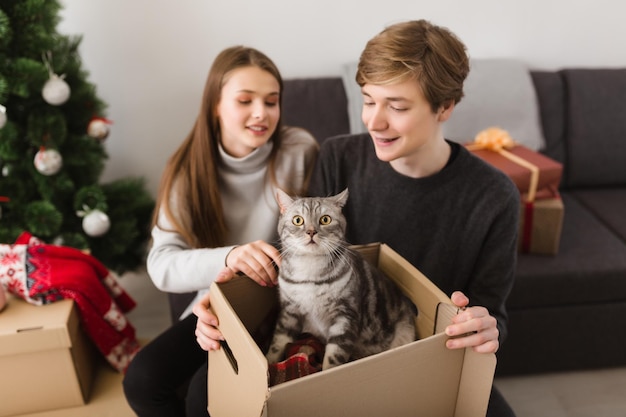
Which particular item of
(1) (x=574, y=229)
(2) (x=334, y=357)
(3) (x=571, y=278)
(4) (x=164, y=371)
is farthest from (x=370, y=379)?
(1) (x=574, y=229)

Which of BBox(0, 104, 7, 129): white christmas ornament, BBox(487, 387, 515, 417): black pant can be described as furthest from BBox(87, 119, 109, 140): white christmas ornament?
BBox(487, 387, 515, 417): black pant

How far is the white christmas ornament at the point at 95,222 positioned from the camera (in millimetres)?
1686

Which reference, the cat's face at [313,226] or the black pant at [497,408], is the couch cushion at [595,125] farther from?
the cat's face at [313,226]

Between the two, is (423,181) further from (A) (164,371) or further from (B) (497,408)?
(A) (164,371)

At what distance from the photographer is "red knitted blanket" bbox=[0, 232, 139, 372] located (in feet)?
4.74

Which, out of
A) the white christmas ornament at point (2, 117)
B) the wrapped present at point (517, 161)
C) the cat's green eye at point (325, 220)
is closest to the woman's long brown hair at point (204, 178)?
the cat's green eye at point (325, 220)

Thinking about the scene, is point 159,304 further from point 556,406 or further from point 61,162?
point 556,406

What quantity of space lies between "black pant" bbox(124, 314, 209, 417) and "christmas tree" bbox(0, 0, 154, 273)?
63 cm

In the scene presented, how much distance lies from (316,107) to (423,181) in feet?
3.11

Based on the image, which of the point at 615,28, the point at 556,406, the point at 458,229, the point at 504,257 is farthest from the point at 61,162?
the point at 615,28

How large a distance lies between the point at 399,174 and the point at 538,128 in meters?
1.23

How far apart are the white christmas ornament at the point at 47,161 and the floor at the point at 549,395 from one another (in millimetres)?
716

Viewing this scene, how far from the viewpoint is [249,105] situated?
1266mm

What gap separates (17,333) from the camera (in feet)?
4.39
